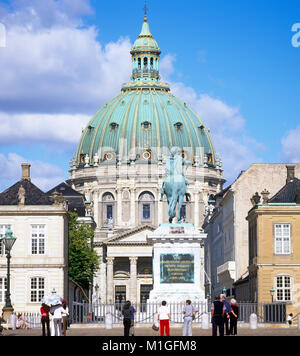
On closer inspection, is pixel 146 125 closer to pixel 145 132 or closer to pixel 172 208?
pixel 145 132

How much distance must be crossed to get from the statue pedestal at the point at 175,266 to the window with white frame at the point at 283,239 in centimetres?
2177

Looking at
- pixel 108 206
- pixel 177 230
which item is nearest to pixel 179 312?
pixel 177 230

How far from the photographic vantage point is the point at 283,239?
76.8 metres

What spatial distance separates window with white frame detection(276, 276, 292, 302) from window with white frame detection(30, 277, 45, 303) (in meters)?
17.2

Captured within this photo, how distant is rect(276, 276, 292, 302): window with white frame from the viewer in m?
75.8

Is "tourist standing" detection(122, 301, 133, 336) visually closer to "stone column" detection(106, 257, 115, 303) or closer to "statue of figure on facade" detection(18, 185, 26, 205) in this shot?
"statue of figure on facade" detection(18, 185, 26, 205)

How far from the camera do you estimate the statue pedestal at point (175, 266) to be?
5553 centimetres

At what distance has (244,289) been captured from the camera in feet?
302

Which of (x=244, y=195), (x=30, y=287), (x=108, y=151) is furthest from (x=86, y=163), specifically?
(x=30, y=287)

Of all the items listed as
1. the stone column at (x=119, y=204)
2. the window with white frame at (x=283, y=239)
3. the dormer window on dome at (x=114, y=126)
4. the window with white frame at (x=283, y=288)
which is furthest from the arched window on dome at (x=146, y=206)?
the window with white frame at (x=283, y=239)

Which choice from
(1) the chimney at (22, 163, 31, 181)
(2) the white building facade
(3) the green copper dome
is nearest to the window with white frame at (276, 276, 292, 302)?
(2) the white building facade

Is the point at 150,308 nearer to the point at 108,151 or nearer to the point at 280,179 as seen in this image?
the point at 280,179

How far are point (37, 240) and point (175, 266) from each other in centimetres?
2884
